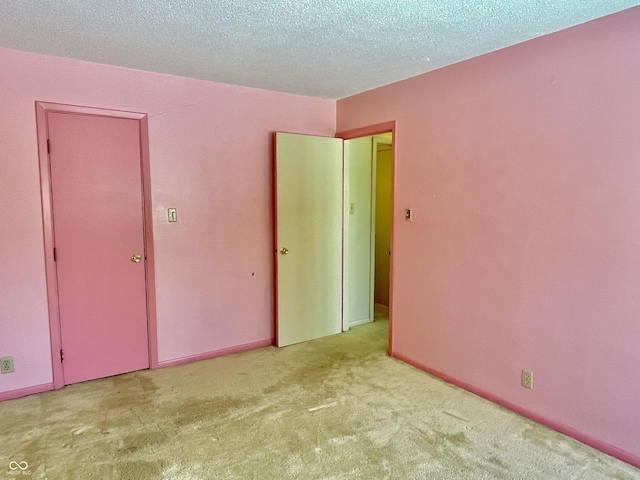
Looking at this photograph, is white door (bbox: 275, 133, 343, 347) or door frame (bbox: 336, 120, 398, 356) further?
white door (bbox: 275, 133, 343, 347)

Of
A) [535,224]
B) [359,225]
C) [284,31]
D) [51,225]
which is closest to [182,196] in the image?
[51,225]

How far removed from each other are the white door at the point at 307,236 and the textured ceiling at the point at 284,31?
33.3 inches

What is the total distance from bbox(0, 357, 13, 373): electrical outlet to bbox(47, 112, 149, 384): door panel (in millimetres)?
320

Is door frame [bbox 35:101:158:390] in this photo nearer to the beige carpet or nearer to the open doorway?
the beige carpet

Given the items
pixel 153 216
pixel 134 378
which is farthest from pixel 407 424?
pixel 153 216

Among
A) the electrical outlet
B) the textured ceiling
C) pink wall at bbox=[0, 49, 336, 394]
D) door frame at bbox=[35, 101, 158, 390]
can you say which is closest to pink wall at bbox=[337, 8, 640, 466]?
the textured ceiling

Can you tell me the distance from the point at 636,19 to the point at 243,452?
299cm

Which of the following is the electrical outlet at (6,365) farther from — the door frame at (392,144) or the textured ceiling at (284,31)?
the door frame at (392,144)

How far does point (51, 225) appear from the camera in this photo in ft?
9.59

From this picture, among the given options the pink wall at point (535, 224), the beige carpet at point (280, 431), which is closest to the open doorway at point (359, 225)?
the pink wall at point (535, 224)

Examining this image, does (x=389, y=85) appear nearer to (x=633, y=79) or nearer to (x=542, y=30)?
(x=542, y=30)

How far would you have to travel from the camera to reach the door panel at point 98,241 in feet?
9.77

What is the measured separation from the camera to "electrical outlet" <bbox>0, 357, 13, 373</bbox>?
282 centimetres

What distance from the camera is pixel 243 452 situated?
2262 millimetres
